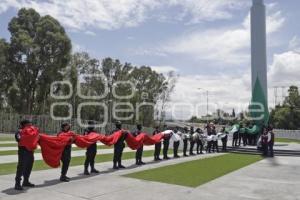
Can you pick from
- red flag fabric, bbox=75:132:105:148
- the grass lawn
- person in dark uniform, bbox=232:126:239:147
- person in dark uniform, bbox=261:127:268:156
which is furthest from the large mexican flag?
red flag fabric, bbox=75:132:105:148

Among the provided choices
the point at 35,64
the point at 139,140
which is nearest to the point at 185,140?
the point at 139,140

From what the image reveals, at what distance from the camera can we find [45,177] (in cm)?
1237

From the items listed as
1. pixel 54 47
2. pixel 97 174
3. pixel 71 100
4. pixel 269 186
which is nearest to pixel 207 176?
pixel 269 186

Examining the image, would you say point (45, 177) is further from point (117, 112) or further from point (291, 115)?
point (291, 115)

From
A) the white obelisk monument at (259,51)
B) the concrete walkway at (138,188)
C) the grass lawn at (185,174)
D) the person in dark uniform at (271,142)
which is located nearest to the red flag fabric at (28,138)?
the concrete walkway at (138,188)

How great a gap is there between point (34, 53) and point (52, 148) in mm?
34512

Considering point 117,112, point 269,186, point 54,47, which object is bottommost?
point 269,186

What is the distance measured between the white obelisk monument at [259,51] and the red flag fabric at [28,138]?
92.1 ft

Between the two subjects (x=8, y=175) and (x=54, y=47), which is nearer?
(x=8, y=175)

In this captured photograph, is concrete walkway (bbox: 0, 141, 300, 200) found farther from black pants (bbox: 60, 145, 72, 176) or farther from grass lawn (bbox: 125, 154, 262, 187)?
black pants (bbox: 60, 145, 72, 176)

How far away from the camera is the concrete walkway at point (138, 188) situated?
32.7 feet

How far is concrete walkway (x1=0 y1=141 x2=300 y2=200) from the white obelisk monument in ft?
73.0

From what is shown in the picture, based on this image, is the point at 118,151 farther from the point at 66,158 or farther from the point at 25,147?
the point at 25,147

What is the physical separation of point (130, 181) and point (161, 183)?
928mm
